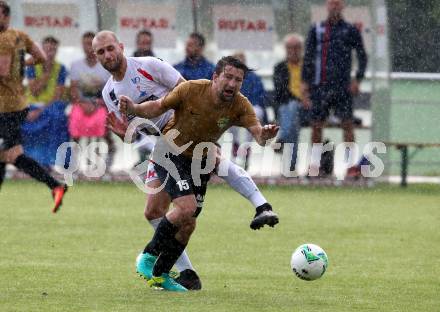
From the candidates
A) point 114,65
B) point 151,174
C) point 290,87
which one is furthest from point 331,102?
point 151,174

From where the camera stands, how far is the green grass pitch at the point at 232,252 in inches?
300

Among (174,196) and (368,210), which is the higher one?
(174,196)

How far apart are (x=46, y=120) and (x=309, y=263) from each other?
982 centimetres

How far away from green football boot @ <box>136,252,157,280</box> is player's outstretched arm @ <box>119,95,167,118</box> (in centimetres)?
97

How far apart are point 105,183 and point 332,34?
379 centimetres

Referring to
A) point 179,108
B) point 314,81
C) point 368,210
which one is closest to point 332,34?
point 314,81

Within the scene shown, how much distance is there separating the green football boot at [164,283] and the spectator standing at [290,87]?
9.12m

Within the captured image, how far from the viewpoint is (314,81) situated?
16969 mm

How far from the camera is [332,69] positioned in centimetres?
1688

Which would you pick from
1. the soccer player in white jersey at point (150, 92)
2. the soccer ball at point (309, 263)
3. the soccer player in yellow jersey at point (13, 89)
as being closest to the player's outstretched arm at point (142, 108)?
the soccer player in white jersey at point (150, 92)

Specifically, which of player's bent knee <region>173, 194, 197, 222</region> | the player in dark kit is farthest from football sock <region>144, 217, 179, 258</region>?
player's bent knee <region>173, 194, 197, 222</region>

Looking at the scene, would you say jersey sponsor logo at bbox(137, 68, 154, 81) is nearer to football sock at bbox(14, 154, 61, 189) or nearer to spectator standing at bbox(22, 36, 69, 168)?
football sock at bbox(14, 154, 61, 189)

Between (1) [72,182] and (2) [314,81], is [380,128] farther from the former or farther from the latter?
(1) [72,182]

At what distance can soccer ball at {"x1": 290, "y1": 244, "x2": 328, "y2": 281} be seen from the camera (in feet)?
26.8
